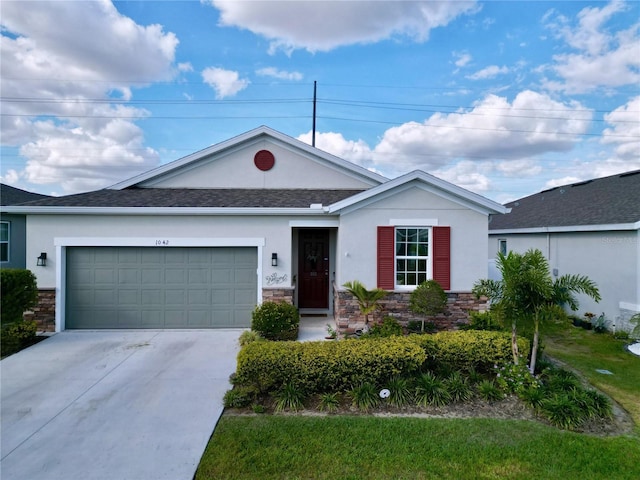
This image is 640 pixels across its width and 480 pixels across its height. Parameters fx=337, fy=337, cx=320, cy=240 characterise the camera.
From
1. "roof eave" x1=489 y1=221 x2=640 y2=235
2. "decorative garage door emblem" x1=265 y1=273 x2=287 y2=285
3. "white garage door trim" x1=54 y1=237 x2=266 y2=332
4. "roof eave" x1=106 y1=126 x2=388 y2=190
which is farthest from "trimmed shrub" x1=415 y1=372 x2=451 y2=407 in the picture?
"roof eave" x1=489 y1=221 x2=640 y2=235

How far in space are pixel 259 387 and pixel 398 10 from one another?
10.4 metres

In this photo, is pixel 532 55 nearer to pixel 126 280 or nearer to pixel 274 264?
pixel 274 264

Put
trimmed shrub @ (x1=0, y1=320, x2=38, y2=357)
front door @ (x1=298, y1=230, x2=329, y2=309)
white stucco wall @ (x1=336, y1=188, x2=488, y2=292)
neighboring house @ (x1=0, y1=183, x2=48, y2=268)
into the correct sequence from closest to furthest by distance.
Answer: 1. trimmed shrub @ (x1=0, y1=320, x2=38, y2=357)
2. white stucco wall @ (x1=336, y1=188, x2=488, y2=292)
3. front door @ (x1=298, y1=230, x2=329, y2=309)
4. neighboring house @ (x1=0, y1=183, x2=48, y2=268)

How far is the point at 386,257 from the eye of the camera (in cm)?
872

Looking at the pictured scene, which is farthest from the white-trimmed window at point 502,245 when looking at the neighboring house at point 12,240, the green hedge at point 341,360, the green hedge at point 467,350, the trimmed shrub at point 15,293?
the neighboring house at point 12,240

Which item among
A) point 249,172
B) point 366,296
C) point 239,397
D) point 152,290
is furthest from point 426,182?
point 152,290

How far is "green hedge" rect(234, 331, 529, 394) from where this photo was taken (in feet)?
17.5

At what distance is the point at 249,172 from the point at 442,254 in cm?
704

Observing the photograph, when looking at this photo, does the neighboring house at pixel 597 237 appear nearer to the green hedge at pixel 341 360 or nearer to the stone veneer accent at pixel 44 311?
the green hedge at pixel 341 360

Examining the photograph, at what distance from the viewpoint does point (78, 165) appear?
23.1 metres

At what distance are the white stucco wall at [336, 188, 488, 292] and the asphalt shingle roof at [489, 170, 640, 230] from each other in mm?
4711

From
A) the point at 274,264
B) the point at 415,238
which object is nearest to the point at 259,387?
the point at 274,264

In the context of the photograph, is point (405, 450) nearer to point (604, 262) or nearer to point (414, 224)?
point (414, 224)

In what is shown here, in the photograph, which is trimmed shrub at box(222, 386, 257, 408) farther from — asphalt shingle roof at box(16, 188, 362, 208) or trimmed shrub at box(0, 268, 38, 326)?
trimmed shrub at box(0, 268, 38, 326)
